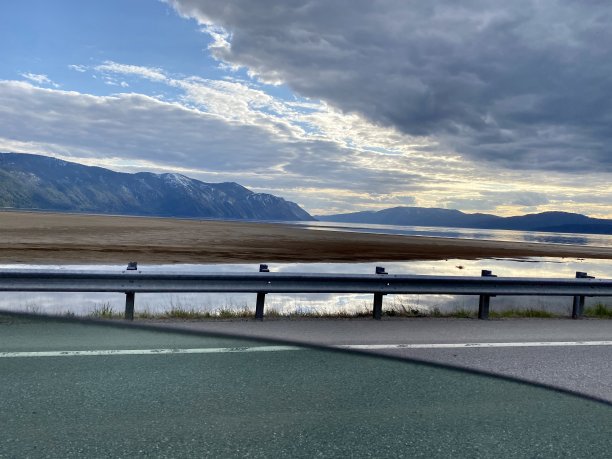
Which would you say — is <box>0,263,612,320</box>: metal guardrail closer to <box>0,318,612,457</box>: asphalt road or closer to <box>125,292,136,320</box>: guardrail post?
<box>125,292,136,320</box>: guardrail post

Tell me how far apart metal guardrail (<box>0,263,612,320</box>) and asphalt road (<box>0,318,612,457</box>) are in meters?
1.61

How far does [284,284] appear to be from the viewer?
320 inches

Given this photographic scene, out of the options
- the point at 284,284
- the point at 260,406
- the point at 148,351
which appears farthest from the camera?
the point at 284,284

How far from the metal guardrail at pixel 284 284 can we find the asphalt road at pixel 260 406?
161 cm

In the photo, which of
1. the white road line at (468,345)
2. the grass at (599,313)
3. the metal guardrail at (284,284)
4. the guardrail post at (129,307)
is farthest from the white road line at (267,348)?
the grass at (599,313)

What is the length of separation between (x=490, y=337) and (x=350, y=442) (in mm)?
4415

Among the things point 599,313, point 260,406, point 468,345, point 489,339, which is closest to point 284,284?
point 468,345

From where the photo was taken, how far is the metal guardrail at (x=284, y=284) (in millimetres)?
7406

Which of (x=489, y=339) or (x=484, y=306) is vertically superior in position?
(x=484, y=306)

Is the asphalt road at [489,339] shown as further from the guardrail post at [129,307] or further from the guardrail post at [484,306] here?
the guardrail post at [129,307]

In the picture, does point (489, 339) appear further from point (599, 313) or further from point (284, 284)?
point (599, 313)

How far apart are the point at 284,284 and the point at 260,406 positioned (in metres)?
4.22

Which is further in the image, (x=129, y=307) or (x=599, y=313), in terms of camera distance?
(x=599, y=313)

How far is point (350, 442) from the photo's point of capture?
10.9 ft
